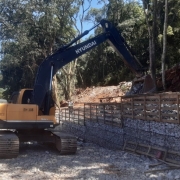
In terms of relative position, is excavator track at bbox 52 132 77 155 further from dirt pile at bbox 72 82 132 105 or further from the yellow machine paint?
dirt pile at bbox 72 82 132 105

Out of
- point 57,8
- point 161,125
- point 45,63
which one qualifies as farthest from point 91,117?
point 57,8

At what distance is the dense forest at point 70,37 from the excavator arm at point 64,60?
699 centimetres

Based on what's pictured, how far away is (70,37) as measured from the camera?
110ft

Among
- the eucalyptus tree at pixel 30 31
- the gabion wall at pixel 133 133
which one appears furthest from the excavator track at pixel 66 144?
the eucalyptus tree at pixel 30 31

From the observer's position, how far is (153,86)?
1441cm

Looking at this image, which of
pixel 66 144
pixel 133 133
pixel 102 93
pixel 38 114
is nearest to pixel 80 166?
pixel 66 144

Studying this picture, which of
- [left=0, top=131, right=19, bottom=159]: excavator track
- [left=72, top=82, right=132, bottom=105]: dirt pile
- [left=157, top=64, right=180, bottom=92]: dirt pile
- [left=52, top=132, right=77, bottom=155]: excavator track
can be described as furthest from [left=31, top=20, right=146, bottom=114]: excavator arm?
[left=72, top=82, right=132, bottom=105]: dirt pile

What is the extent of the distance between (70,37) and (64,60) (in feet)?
70.1

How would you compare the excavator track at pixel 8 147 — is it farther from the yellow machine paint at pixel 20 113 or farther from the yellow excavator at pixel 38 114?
the yellow machine paint at pixel 20 113

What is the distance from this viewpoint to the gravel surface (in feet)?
27.5

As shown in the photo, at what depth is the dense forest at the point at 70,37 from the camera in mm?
28484

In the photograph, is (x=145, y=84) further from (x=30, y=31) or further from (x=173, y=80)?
(x=30, y=31)

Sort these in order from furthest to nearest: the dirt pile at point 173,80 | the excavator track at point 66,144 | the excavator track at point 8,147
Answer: the dirt pile at point 173,80 < the excavator track at point 66,144 < the excavator track at point 8,147

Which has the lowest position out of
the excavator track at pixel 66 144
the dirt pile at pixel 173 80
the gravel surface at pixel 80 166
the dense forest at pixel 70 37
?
the gravel surface at pixel 80 166
